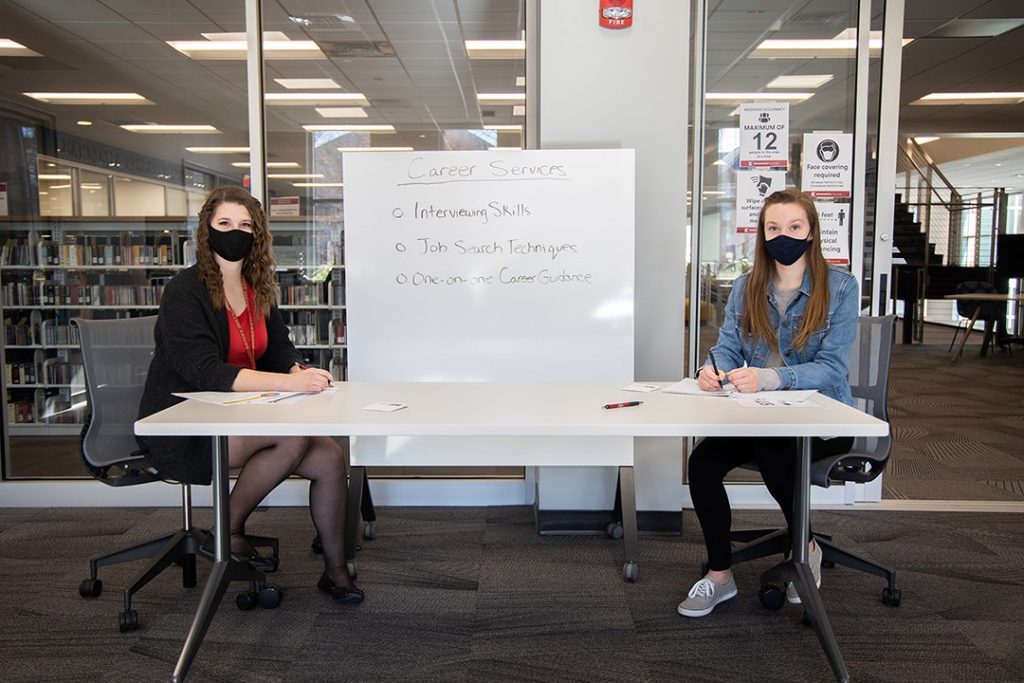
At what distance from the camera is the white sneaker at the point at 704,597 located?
8.00 feet

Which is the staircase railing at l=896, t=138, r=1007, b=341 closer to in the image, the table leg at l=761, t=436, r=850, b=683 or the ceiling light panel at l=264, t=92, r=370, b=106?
the ceiling light panel at l=264, t=92, r=370, b=106

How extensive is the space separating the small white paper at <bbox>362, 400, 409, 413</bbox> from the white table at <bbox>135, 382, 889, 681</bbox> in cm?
3

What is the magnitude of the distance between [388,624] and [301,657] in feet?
0.97

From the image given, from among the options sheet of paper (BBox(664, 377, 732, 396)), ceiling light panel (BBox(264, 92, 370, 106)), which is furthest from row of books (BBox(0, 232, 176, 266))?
sheet of paper (BBox(664, 377, 732, 396))

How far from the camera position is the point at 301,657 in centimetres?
219

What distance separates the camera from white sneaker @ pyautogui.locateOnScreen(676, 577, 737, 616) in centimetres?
244

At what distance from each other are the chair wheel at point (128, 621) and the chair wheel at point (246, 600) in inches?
11.7

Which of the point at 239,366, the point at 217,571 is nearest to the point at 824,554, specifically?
the point at 217,571

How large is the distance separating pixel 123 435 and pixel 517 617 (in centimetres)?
138

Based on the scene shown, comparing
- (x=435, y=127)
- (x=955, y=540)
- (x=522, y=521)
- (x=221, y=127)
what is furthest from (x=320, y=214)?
(x=955, y=540)

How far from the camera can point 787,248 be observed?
239cm

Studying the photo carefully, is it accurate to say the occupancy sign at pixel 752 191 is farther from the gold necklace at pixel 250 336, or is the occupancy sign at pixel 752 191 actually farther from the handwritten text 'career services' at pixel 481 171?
the gold necklace at pixel 250 336

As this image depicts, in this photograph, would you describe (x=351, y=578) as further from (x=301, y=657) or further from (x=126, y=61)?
(x=126, y=61)

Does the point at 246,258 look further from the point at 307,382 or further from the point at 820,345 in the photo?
the point at 820,345
